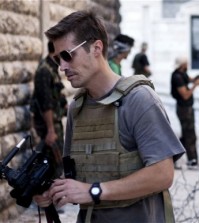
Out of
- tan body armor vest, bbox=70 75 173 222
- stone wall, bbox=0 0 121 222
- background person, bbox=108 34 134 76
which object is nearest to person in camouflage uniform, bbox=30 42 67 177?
stone wall, bbox=0 0 121 222

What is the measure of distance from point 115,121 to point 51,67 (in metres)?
4.69

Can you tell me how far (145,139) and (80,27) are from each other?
500mm

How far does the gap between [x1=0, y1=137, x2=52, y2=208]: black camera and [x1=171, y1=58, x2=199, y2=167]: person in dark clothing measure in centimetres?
835

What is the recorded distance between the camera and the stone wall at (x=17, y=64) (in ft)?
24.2

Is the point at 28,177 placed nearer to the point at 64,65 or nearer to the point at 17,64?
the point at 64,65

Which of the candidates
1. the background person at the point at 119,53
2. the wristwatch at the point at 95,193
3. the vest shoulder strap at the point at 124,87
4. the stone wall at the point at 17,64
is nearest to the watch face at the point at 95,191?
the wristwatch at the point at 95,193

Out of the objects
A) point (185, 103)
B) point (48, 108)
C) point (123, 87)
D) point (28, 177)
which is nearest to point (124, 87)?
point (123, 87)

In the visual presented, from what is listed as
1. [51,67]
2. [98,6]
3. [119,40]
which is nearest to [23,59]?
[51,67]

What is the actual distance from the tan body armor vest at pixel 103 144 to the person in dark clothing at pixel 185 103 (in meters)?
8.17

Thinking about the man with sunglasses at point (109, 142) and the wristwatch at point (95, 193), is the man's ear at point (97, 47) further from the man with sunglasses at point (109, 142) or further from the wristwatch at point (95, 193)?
the wristwatch at point (95, 193)

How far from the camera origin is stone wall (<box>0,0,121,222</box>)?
7.37m

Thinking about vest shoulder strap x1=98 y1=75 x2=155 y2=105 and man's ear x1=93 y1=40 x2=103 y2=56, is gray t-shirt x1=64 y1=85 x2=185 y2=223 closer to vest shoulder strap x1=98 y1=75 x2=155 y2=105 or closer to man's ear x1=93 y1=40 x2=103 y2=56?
vest shoulder strap x1=98 y1=75 x2=155 y2=105

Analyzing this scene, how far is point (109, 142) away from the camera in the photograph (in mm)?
3324

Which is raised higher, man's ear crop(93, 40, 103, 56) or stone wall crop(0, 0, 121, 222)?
man's ear crop(93, 40, 103, 56)
